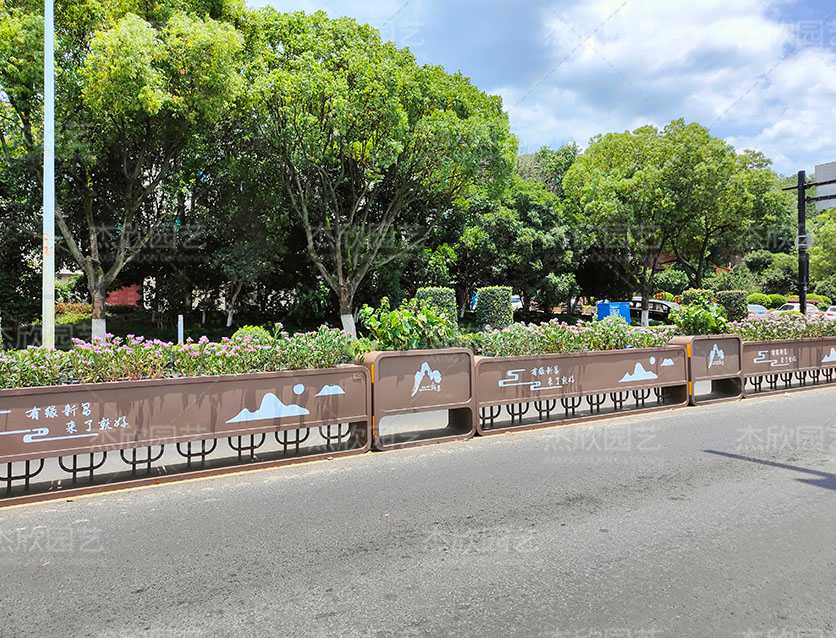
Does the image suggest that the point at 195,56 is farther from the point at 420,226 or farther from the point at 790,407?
the point at 790,407

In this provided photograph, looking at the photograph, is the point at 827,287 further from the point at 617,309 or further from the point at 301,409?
the point at 301,409

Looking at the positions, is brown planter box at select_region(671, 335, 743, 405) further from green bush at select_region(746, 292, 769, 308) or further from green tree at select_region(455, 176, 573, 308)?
green bush at select_region(746, 292, 769, 308)

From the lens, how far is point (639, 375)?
9.57m

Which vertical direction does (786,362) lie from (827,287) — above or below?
below

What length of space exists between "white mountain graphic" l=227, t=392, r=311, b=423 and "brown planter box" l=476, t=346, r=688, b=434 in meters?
2.64

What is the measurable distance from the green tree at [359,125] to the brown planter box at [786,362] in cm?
1096

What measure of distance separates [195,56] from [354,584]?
14.9 metres

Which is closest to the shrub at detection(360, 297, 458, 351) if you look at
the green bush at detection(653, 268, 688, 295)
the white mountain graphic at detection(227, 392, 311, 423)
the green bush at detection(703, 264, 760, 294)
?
the white mountain graphic at detection(227, 392, 311, 423)

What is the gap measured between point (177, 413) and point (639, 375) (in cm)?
709

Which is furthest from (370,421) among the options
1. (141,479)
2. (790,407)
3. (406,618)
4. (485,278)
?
(485,278)

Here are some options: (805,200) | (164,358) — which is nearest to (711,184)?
(805,200)

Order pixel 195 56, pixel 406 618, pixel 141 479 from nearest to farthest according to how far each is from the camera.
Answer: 1. pixel 406 618
2. pixel 141 479
3. pixel 195 56

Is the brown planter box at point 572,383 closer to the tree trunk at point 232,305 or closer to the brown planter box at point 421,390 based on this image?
the brown planter box at point 421,390

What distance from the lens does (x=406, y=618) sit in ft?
10.7
